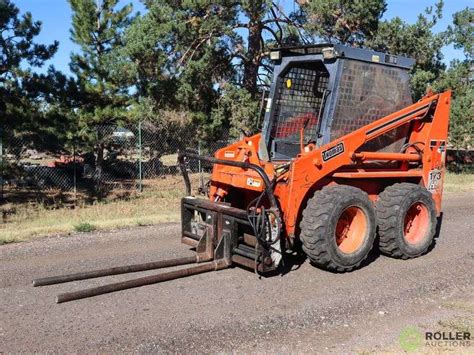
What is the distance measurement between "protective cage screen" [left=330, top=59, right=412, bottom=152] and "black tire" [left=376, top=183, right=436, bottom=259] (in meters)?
0.67

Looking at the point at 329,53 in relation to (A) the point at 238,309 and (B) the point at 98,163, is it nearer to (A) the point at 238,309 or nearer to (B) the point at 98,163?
(A) the point at 238,309

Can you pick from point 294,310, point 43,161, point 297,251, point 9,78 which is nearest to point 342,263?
point 297,251

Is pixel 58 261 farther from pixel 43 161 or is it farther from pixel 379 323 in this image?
pixel 43 161

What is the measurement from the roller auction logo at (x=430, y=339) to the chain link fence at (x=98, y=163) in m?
11.2

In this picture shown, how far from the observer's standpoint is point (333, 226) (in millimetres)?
6066

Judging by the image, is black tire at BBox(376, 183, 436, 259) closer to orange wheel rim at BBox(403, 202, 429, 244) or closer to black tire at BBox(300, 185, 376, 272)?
orange wheel rim at BBox(403, 202, 429, 244)

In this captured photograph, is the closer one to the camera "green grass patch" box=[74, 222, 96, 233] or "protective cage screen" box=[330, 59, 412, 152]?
"protective cage screen" box=[330, 59, 412, 152]

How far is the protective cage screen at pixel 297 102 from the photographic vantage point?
7.47m

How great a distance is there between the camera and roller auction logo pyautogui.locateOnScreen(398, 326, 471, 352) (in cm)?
444

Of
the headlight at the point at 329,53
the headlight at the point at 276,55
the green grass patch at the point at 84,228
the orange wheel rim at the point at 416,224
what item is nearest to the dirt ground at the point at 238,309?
the orange wheel rim at the point at 416,224

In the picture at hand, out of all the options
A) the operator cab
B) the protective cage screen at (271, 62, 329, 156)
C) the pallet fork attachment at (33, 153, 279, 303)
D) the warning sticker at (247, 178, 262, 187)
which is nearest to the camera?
the pallet fork attachment at (33, 153, 279, 303)

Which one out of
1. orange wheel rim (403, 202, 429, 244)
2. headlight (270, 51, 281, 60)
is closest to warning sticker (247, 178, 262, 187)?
headlight (270, 51, 281, 60)

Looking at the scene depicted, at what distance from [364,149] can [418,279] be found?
1.78 meters

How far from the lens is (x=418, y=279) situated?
6.25 metres
